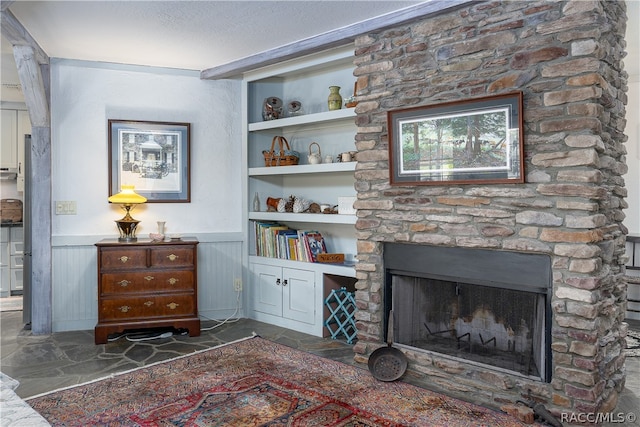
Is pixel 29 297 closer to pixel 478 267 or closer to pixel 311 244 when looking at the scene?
pixel 311 244

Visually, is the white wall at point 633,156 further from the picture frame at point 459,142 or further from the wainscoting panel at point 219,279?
the wainscoting panel at point 219,279

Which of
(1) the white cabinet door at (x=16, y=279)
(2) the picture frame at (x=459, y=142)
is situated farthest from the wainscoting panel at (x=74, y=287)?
(2) the picture frame at (x=459, y=142)

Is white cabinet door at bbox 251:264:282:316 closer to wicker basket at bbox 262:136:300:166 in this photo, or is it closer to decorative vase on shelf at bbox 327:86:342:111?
wicker basket at bbox 262:136:300:166

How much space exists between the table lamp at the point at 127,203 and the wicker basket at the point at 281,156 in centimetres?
117

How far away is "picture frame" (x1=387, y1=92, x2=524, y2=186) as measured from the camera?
8.52 feet

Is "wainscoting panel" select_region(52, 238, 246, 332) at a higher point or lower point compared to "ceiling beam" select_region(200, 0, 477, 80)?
lower

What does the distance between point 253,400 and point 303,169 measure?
2016 millimetres

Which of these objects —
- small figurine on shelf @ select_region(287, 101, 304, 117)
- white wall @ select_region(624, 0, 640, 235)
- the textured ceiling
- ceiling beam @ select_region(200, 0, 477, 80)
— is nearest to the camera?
ceiling beam @ select_region(200, 0, 477, 80)

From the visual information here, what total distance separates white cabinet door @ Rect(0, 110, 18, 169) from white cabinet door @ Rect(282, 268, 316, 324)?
3877 mm

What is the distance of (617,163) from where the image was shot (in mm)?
2701

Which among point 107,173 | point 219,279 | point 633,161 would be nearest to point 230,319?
point 219,279

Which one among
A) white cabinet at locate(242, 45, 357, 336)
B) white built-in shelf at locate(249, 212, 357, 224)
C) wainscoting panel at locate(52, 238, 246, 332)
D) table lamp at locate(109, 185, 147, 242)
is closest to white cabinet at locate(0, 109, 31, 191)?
wainscoting panel at locate(52, 238, 246, 332)

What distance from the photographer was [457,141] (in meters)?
2.83

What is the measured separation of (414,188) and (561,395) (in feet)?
4.70
